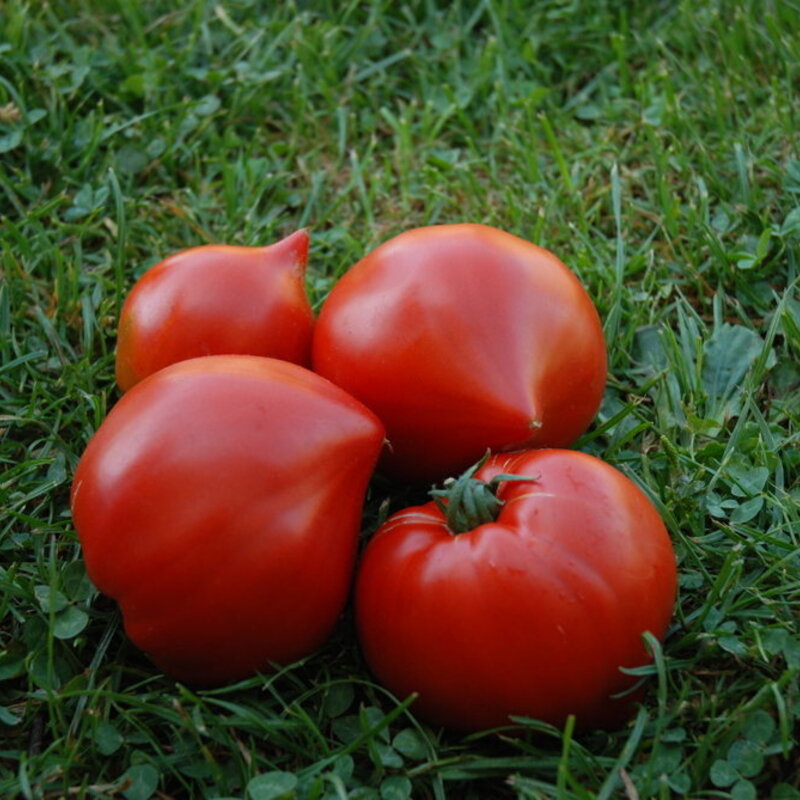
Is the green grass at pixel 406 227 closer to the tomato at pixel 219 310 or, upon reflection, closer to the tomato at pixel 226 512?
the tomato at pixel 226 512

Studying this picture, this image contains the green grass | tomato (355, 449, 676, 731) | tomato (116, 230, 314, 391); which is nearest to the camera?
tomato (355, 449, 676, 731)

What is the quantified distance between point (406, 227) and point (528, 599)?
4.72 ft

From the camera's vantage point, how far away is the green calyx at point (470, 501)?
1641 mm

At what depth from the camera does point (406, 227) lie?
9.17ft

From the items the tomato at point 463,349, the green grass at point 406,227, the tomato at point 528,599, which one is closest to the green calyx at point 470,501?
the tomato at point 528,599

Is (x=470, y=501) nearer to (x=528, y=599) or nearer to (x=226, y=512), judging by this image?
(x=528, y=599)

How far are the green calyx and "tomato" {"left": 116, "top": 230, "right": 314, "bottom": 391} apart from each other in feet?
1.66

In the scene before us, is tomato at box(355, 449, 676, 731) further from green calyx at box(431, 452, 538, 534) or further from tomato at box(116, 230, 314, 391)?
tomato at box(116, 230, 314, 391)

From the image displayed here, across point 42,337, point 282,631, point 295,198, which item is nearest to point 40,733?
point 282,631

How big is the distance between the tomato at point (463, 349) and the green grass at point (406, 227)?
278 millimetres

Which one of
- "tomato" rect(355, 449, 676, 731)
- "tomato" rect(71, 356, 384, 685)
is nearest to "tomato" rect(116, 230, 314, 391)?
"tomato" rect(71, 356, 384, 685)

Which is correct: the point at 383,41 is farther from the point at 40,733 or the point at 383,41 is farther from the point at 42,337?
the point at 40,733

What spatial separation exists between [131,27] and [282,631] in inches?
87.3

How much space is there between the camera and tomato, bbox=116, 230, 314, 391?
1.98 metres
